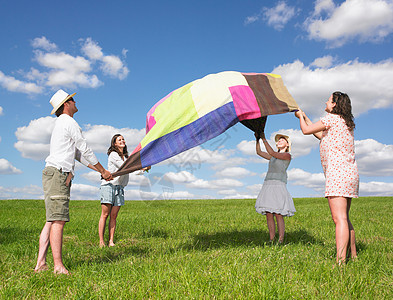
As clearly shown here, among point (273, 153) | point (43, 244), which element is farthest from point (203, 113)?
point (43, 244)

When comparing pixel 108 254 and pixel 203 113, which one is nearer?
pixel 203 113

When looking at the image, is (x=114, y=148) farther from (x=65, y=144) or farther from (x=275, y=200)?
(x=275, y=200)

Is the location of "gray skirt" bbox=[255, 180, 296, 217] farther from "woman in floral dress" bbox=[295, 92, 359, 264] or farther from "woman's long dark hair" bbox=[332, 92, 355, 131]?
"woman's long dark hair" bbox=[332, 92, 355, 131]

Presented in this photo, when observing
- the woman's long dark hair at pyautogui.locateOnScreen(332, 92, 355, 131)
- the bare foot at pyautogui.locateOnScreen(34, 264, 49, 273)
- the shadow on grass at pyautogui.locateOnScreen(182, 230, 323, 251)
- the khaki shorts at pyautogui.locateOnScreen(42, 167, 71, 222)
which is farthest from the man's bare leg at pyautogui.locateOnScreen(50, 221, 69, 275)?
the woman's long dark hair at pyautogui.locateOnScreen(332, 92, 355, 131)

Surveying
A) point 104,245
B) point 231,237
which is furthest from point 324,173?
point 104,245

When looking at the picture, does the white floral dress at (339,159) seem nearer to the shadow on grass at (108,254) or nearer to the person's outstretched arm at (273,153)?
the person's outstretched arm at (273,153)

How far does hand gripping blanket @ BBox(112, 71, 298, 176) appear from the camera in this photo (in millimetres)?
5465

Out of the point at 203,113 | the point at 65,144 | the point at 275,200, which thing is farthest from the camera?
the point at 275,200

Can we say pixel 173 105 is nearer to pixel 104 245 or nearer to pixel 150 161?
pixel 150 161

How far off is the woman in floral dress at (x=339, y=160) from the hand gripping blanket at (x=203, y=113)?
0.69m

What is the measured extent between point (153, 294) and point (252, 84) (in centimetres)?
390

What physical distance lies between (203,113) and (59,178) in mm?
2456

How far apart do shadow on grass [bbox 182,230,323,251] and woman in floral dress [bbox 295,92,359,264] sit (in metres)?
1.73

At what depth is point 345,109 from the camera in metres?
5.23
